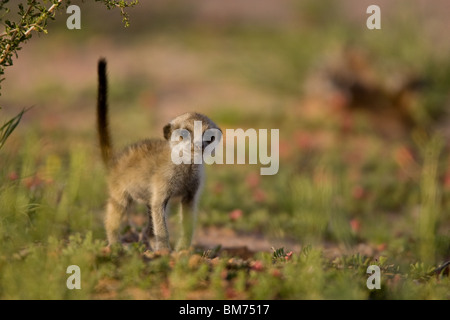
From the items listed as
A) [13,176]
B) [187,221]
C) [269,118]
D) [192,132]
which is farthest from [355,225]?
[269,118]

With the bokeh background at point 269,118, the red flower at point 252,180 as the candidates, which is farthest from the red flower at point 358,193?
the red flower at point 252,180

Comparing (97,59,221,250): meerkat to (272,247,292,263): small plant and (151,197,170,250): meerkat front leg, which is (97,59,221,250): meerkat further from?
(272,247,292,263): small plant

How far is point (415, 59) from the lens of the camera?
9688 mm

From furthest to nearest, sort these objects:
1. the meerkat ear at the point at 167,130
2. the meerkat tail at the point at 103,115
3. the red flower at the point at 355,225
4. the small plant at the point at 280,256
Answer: the red flower at the point at 355,225
the meerkat tail at the point at 103,115
the meerkat ear at the point at 167,130
the small plant at the point at 280,256

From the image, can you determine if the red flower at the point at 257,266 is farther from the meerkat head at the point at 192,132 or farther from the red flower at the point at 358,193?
the red flower at the point at 358,193

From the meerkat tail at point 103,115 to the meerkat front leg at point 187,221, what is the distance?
712 mm

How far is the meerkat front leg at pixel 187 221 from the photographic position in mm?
4488

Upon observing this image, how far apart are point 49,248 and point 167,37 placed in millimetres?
10000

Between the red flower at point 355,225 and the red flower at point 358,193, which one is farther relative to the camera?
the red flower at point 358,193

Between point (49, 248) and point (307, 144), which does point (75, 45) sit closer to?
point (307, 144)

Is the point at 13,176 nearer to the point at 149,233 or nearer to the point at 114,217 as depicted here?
the point at 114,217

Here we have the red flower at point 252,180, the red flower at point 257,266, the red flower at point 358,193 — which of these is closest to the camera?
the red flower at point 257,266

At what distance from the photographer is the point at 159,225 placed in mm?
4355

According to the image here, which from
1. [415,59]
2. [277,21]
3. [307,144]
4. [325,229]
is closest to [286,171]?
[307,144]
